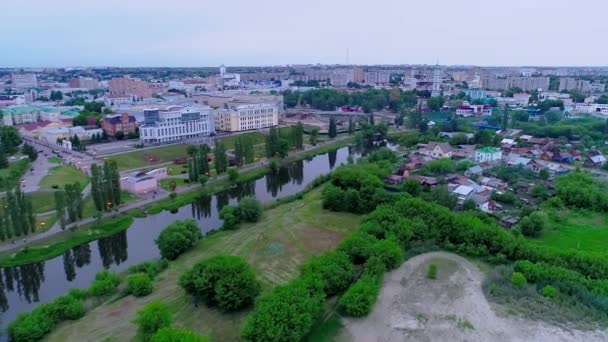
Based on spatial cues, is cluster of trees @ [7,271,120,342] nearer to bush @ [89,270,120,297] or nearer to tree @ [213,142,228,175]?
bush @ [89,270,120,297]

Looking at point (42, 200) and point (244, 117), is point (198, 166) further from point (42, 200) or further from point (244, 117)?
point (244, 117)

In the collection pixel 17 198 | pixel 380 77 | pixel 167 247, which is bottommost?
pixel 167 247

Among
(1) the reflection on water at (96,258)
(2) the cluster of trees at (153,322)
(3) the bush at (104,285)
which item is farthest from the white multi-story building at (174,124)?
(2) the cluster of trees at (153,322)

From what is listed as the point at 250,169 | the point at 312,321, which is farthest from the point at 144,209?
the point at 312,321

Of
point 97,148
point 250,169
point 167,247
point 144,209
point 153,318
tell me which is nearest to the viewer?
point 153,318

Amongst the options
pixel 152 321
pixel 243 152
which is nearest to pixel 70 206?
pixel 152 321

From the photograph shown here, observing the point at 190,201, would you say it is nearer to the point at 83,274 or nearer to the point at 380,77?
the point at 83,274

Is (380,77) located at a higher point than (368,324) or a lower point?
higher

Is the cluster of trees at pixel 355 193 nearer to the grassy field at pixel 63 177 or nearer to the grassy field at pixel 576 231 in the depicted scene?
the grassy field at pixel 576 231
